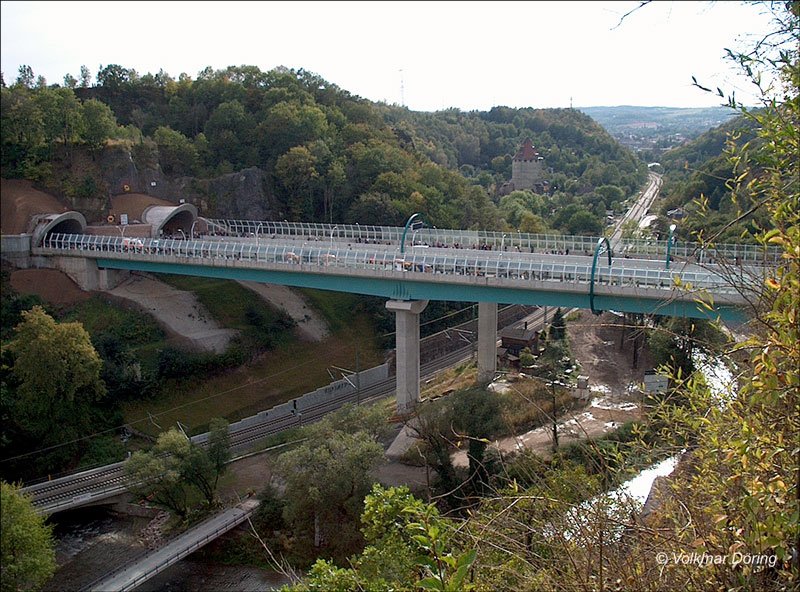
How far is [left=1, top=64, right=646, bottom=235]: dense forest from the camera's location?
4059cm

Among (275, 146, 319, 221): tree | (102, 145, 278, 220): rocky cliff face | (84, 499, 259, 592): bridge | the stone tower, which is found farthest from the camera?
the stone tower

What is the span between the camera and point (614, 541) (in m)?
5.93

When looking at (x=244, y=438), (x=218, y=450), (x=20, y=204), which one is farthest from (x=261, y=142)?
(x=218, y=450)

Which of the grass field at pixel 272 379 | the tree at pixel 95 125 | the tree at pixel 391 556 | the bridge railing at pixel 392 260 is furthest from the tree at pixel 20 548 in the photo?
the tree at pixel 95 125

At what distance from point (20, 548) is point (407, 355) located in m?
15.8

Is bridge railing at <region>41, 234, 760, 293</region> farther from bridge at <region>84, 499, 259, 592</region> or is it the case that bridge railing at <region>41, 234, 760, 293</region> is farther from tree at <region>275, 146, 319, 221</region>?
tree at <region>275, 146, 319, 221</region>

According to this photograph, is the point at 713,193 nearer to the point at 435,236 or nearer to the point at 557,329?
the point at 557,329

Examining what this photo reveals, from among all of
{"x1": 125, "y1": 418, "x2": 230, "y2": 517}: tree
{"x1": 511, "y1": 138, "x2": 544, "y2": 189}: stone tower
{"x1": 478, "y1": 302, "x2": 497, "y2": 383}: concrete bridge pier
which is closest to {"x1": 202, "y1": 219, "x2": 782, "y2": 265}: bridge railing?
{"x1": 478, "y1": 302, "x2": 497, "y2": 383}: concrete bridge pier

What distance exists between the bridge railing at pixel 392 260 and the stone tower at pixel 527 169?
5056cm

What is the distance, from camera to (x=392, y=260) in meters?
27.8

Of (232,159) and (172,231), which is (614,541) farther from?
(232,159)

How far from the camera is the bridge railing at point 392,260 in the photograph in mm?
23328

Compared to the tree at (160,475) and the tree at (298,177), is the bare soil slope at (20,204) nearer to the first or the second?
the tree at (298,177)

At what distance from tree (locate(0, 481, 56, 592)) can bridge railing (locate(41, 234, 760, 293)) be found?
1507cm
